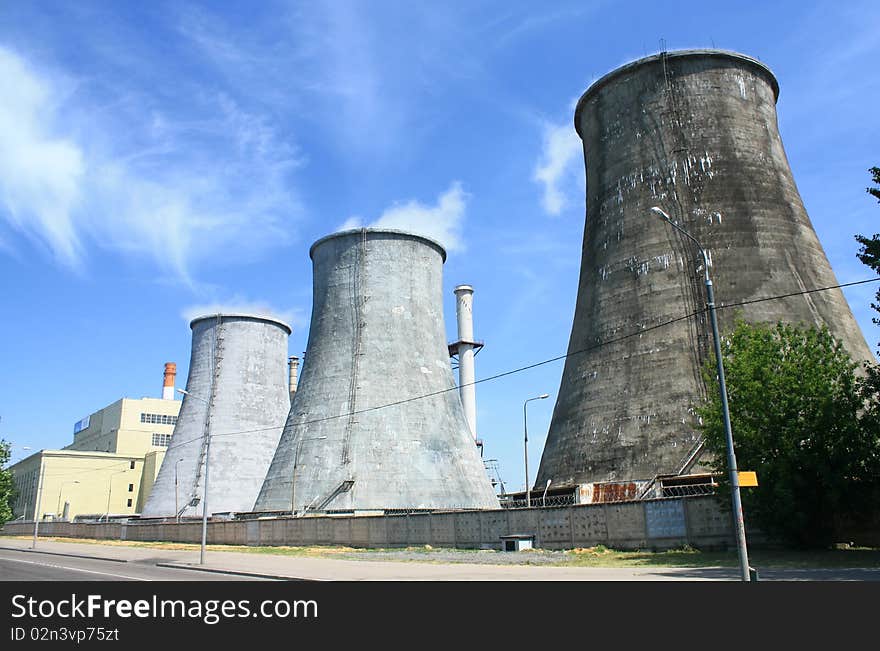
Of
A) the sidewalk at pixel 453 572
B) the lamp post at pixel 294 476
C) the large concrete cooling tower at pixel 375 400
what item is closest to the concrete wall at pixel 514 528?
the lamp post at pixel 294 476

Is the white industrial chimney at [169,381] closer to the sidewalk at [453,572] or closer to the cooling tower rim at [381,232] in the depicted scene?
the cooling tower rim at [381,232]

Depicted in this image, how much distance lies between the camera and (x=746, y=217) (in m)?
28.3

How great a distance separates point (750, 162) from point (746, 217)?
8.74 feet

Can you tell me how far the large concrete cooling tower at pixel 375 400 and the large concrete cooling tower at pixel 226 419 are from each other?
38.8ft

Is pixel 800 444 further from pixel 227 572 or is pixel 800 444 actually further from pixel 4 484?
pixel 4 484

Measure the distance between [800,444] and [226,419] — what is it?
37.7 m

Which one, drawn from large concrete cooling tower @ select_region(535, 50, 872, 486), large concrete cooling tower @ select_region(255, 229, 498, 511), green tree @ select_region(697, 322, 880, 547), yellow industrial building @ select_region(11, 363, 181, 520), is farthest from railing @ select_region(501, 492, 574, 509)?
yellow industrial building @ select_region(11, 363, 181, 520)

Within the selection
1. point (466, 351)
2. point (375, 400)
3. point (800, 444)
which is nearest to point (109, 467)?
point (466, 351)

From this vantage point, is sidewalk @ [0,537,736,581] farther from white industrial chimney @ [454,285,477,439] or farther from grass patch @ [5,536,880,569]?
white industrial chimney @ [454,285,477,439]

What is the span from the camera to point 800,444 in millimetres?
17906

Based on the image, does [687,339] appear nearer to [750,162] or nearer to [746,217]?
[746,217]

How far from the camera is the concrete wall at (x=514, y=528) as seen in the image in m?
19.5

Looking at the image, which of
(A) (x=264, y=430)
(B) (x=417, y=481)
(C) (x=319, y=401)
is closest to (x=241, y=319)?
(A) (x=264, y=430)
